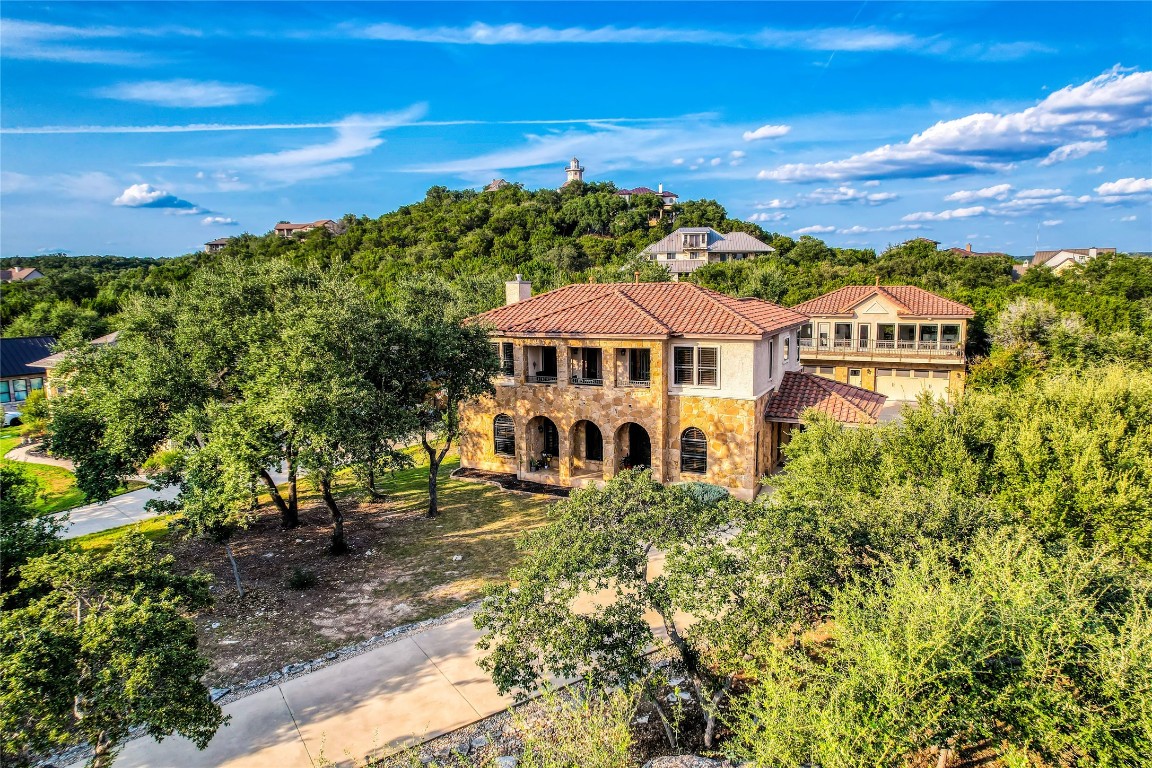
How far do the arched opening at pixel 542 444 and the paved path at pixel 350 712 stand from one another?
1213 centimetres

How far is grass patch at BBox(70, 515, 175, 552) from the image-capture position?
20456mm

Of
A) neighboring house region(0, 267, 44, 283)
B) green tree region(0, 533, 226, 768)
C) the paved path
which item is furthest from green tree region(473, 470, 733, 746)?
neighboring house region(0, 267, 44, 283)

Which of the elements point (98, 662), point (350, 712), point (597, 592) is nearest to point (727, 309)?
point (597, 592)

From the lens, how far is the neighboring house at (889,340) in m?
39.3

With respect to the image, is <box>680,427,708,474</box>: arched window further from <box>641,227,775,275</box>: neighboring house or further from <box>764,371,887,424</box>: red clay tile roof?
<box>641,227,775,275</box>: neighboring house

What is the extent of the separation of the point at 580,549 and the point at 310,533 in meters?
14.5

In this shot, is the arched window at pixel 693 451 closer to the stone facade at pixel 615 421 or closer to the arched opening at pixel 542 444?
the stone facade at pixel 615 421

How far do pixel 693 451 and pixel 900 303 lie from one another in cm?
2527

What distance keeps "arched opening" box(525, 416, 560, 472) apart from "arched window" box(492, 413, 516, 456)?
0.97m

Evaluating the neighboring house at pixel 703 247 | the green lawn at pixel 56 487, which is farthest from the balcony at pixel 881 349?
the neighboring house at pixel 703 247

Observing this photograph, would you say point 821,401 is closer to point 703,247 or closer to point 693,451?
point 693,451

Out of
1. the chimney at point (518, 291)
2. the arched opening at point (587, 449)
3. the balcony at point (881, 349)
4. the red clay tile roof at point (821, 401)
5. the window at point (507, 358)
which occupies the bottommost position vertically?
the arched opening at point (587, 449)

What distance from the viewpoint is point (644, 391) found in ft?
75.3

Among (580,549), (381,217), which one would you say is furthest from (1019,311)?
(381,217)
